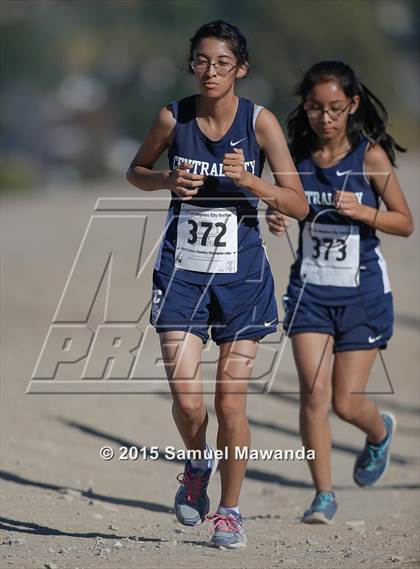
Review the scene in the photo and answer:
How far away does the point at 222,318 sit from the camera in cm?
573

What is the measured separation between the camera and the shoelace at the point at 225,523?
5.78 meters

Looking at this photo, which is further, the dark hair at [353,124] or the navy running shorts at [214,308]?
the dark hair at [353,124]

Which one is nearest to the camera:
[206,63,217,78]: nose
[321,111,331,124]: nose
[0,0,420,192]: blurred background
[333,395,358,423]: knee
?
[206,63,217,78]: nose

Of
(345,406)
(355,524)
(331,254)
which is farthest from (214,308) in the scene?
(355,524)

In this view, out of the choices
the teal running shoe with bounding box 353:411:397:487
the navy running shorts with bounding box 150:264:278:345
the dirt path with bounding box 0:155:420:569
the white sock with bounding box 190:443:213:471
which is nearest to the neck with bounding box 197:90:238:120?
the navy running shorts with bounding box 150:264:278:345

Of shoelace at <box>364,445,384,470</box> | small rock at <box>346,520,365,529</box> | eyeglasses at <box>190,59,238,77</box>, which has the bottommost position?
small rock at <box>346,520,365,529</box>

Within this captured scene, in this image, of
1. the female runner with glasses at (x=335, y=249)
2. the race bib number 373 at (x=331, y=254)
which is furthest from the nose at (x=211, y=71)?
the race bib number 373 at (x=331, y=254)

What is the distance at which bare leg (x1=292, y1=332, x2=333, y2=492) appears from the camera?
21.7ft

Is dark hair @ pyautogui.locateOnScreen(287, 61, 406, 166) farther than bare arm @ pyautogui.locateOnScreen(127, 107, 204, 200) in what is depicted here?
Yes

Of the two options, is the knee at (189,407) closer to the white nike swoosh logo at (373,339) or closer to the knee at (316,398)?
the knee at (316,398)

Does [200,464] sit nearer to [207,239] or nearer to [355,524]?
[207,239]

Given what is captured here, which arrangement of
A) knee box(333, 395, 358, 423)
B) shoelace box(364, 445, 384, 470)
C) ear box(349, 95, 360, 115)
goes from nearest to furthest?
ear box(349, 95, 360, 115) < knee box(333, 395, 358, 423) < shoelace box(364, 445, 384, 470)

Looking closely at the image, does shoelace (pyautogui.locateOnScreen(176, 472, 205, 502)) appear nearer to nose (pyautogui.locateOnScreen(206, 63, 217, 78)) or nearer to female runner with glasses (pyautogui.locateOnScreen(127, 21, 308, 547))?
female runner with glasses (pyautogui.locateOnScreen(127, 21, 308, 547))

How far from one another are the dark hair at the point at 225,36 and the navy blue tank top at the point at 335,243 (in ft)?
3.76
